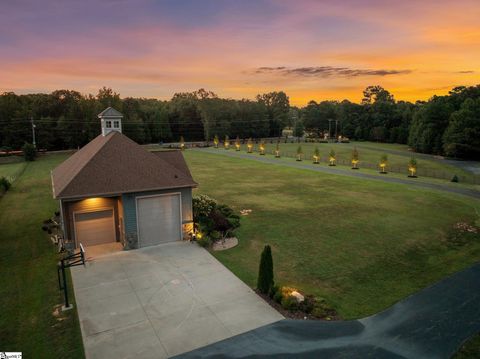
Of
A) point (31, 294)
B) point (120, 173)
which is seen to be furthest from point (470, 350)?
point (120, 173)

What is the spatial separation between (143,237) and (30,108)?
3148 inches

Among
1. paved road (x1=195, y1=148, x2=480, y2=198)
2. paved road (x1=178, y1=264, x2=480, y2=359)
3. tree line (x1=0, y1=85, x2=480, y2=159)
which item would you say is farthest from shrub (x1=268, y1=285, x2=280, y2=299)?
tree line (x1=0, y1=85, x2=480, y2=159)

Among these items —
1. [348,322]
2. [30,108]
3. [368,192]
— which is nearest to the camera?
[348,322]

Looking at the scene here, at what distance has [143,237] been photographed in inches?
772

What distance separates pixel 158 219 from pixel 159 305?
6.89 m

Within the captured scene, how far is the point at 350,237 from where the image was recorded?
2189cm

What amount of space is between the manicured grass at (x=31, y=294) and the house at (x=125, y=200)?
8.33 ft

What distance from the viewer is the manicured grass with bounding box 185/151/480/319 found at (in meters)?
15.7

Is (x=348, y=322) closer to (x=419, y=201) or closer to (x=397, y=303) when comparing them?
(x=397, y=303)

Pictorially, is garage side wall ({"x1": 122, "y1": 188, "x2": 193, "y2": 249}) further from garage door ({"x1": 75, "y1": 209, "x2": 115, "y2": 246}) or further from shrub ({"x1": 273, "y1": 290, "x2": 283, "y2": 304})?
shrub ({"x1": 273, "y1": 290, "x2": 283, "y2": 304})

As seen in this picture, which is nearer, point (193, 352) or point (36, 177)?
point (193, 352)

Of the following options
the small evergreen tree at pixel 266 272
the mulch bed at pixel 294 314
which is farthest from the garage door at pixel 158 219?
the mulch bed at pixel 294 314

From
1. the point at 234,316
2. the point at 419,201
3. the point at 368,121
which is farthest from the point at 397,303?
the point at 368,121

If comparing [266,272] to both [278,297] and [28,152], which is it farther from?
[28,152]
